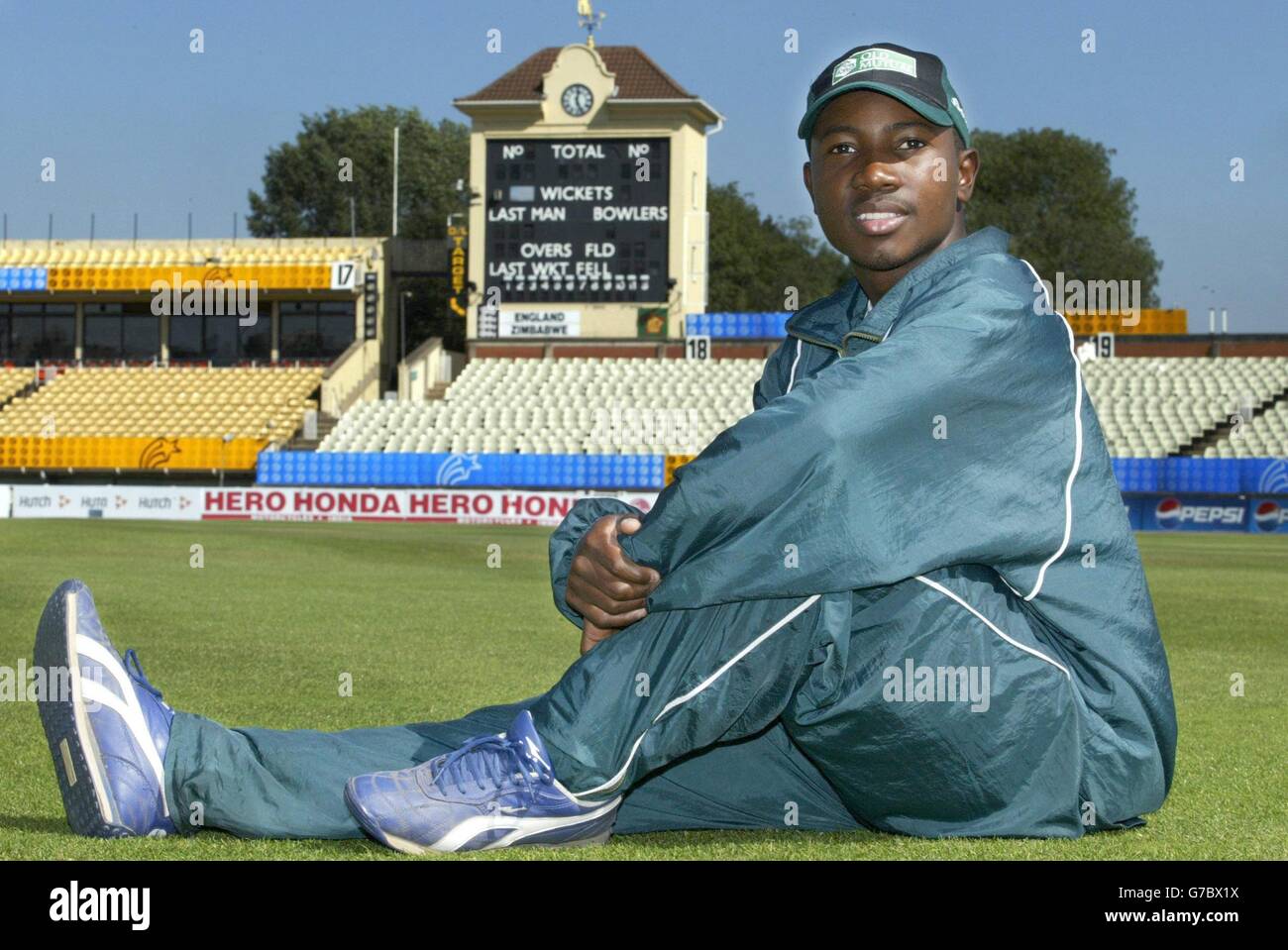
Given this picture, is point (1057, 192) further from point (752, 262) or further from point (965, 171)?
point (965, 171)

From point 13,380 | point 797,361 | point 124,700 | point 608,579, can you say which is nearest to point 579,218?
point 13,380

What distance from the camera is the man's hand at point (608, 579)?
3.43 meters

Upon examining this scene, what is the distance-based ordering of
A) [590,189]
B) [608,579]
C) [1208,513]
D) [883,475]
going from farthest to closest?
1. [590,189]
2. [1208,513]
3. [608,579]
4. [883,475]

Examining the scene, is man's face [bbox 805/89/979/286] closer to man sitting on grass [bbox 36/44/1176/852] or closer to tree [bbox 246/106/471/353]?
man sitting on grass [bbox 36/44/1176/852]

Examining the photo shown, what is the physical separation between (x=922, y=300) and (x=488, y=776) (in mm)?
1454

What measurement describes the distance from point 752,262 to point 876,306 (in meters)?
74.9

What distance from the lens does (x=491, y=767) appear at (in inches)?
139

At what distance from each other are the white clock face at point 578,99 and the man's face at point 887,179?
36.9 m

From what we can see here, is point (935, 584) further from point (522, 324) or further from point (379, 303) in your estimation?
point (379, 303)

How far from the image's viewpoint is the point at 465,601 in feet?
42.4

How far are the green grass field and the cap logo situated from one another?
1.79 metres

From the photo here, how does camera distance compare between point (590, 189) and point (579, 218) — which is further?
point (579, 218)

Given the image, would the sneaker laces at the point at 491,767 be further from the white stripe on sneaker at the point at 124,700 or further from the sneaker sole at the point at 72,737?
the sneaker sole at the point at 72,737

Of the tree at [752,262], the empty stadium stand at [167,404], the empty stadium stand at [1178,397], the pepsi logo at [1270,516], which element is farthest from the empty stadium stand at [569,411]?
the tree at [752,262]
